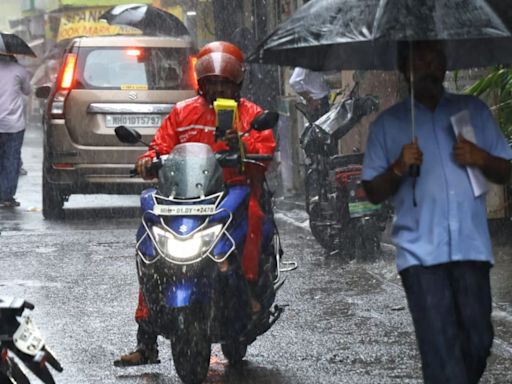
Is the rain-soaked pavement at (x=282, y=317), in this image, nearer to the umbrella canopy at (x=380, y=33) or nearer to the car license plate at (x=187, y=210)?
the car license plate at (x=187, y=210)

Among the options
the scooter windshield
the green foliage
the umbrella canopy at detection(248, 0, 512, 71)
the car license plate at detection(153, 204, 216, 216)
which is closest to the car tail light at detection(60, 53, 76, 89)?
the green foliage

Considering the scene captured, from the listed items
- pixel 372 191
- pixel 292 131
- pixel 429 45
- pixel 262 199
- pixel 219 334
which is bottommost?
pixel 292 131

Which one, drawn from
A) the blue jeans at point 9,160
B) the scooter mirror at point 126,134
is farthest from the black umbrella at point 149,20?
the scooter mirror at point 126,134

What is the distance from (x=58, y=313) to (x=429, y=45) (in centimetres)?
452

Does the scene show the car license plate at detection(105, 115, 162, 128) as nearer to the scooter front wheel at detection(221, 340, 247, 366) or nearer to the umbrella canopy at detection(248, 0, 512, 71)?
the scooter front wheel at detection(221, 340, 247, 366)

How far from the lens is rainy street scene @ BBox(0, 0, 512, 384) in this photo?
543 cm

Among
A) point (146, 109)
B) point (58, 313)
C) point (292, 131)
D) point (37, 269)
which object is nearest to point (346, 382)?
point (58, 313)

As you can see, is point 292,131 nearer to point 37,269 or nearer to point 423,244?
point 37,269

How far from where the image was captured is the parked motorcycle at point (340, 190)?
1180 cm

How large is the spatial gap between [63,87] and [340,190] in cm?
441

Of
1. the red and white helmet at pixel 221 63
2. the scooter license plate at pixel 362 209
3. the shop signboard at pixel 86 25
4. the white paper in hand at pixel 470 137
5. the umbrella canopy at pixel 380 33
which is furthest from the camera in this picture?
the shop signboard at pixel 86 25

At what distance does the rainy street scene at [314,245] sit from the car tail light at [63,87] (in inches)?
65.0

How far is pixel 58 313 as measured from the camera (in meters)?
9.43

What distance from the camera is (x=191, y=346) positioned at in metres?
6.70
